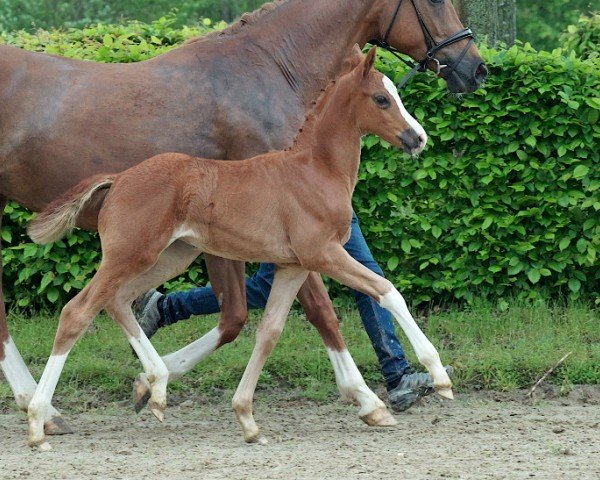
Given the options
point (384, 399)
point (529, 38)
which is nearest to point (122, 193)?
point (384, 399)

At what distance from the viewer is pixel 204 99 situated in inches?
230

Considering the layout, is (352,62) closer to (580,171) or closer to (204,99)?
(204,99)

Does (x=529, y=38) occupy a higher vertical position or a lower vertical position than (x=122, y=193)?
lower

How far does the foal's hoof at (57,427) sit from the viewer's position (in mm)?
5703

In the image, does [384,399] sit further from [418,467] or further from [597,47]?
[597,47]

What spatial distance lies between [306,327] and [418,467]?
2.89m

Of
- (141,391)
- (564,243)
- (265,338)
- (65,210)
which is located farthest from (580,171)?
(65,210)

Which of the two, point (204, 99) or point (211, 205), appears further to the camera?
point (204, 99)

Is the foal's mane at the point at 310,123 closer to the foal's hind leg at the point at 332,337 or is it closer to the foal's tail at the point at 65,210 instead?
the foal's hind leg at the point at 332,337

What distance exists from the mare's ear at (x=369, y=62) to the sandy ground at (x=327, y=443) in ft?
5.81

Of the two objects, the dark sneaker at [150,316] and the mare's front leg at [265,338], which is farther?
the dark sneaker at [150,316]

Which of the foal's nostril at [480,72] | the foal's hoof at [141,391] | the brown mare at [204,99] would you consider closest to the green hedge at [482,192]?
the foal's nostril at [480,72]

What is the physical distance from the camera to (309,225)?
17.3 feet

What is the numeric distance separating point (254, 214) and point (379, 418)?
1.26 metres
